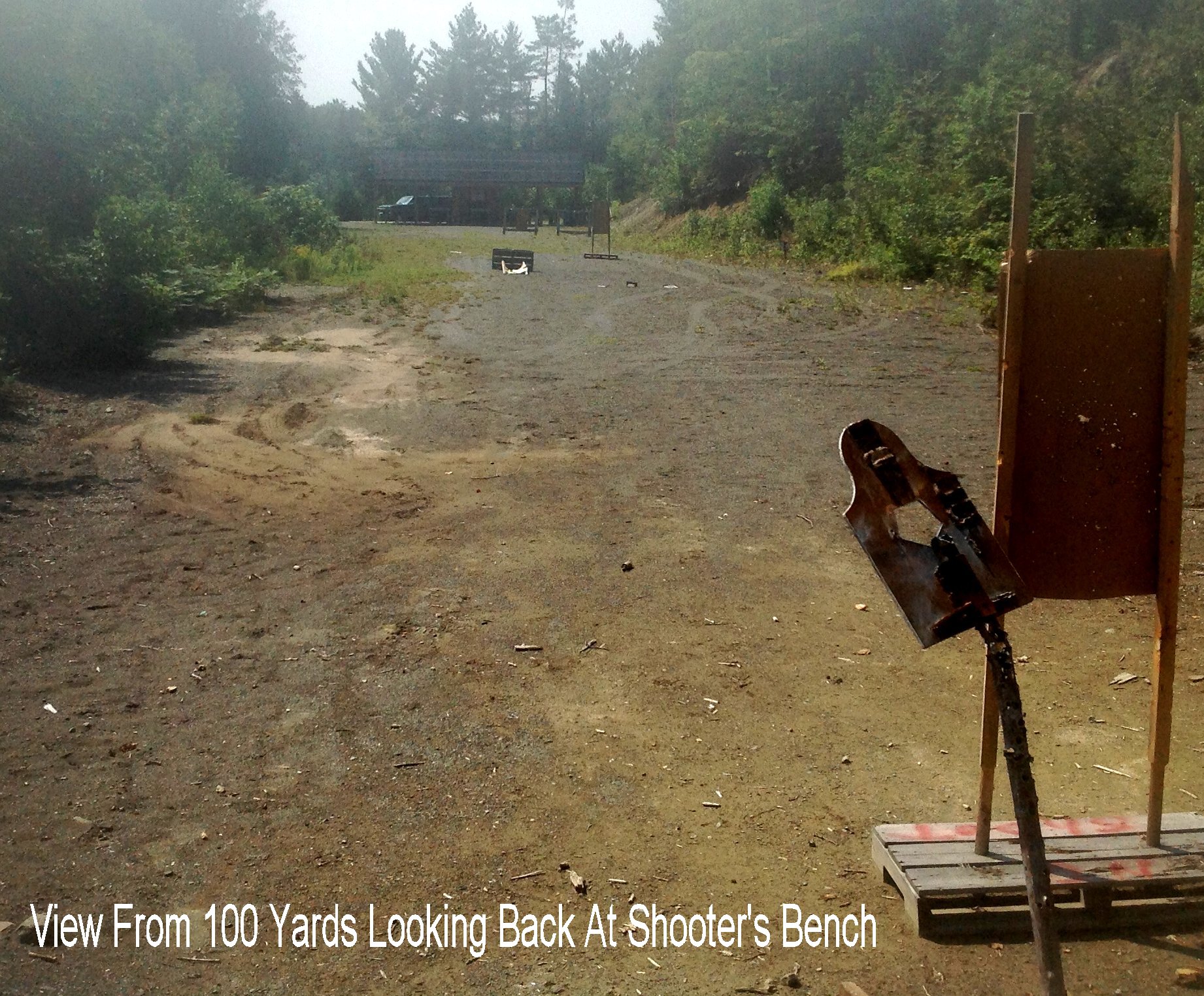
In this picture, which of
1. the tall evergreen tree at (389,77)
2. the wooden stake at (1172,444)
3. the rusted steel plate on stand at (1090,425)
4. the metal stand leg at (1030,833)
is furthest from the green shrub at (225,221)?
the tall evergreen tree at (389,77)

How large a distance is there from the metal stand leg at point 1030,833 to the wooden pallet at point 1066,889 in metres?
0.81

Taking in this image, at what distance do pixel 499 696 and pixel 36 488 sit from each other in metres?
5.27

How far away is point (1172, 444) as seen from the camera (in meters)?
3.08

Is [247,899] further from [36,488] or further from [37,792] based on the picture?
[36,488]

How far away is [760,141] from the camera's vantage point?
151 ft

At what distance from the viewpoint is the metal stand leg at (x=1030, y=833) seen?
239 cm

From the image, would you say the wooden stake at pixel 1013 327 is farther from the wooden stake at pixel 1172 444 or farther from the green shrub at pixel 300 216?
the green shrub at pixel 300 216

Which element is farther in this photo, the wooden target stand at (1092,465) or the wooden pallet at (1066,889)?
the wooden pallet at (1066,889)

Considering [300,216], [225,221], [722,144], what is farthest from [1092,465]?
[722,144]

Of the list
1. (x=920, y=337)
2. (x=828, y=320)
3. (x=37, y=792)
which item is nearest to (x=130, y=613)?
(x=37, y=792)

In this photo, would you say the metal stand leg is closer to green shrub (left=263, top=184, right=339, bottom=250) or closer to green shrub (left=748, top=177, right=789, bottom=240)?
green shrub (left=263, top=184, right=339, bottom=250)

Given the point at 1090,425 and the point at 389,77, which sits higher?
the point at 389,77

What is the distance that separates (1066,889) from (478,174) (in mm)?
67381

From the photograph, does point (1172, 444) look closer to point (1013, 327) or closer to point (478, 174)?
point (1013, 327)
